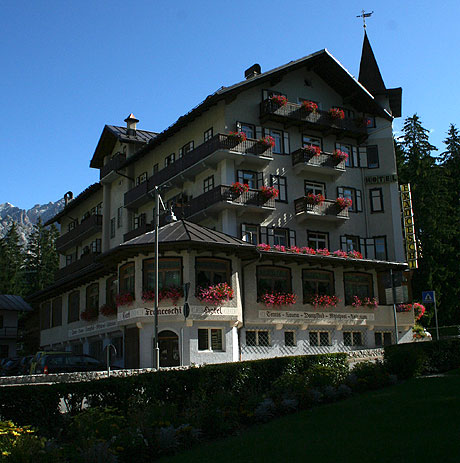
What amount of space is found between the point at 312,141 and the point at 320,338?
12939 mm

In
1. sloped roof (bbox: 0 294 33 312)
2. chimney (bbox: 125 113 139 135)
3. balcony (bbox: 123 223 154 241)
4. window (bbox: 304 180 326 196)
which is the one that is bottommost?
sloped roof (bbox: 0 294 33 312)

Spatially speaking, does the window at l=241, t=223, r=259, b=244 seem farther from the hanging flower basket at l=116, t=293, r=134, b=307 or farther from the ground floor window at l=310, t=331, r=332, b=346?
the hanging flower basket at l=116, t=293, r=134, b=307

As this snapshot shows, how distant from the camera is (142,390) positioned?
1614 cm

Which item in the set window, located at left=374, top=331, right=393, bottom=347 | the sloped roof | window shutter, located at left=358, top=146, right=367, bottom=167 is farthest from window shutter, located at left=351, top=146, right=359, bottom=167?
the sloped roof

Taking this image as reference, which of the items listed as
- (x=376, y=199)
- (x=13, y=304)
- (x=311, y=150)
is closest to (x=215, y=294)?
(x=311, y=150)

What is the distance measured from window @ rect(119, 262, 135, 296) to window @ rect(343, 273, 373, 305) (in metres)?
12.9

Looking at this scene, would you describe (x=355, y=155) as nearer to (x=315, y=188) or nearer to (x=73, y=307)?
(x=315, y=188)

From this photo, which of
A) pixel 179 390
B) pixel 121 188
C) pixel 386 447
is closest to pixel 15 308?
pixel 121 188

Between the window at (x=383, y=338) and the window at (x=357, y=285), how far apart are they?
260cm

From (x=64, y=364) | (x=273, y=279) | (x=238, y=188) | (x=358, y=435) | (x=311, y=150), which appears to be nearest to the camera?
(x=358, y=435)

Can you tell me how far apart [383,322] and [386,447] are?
28.2m

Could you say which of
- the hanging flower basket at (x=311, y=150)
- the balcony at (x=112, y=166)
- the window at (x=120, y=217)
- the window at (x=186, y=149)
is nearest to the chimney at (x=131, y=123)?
the balcony at (x=112, y=166)

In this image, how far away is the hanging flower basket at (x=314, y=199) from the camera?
37781 mm

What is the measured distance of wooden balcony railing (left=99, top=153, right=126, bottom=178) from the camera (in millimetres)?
47375
